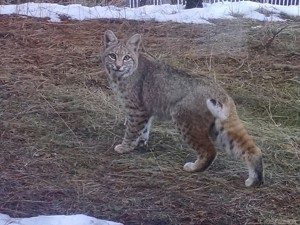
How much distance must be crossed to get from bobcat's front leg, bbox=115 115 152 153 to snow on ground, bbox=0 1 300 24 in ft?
16.5

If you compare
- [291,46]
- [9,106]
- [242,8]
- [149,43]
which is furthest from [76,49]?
[242,8]

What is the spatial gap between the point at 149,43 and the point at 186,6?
369 cm

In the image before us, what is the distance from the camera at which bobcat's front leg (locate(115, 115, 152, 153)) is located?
19.0 feet

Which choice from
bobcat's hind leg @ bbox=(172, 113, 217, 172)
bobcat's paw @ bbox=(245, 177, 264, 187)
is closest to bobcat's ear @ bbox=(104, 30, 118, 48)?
bobcat's hind leg @ bbox=(172, 113, 217, 172)

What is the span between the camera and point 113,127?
6.33 metres

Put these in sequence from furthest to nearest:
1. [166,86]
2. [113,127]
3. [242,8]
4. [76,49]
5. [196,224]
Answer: [242,8] < [76,49] < [113,127] < [166,86] < [196,224]

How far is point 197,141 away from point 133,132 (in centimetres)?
71

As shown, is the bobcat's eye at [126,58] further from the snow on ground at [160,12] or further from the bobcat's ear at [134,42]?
the snow on ground at [160,12]

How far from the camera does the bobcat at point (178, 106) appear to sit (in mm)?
5195

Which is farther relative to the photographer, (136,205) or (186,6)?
(186,6)

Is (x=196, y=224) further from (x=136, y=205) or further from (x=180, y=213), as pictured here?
(x=136, y=205)

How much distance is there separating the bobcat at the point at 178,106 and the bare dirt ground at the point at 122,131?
0.19 m

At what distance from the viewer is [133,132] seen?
579 cm

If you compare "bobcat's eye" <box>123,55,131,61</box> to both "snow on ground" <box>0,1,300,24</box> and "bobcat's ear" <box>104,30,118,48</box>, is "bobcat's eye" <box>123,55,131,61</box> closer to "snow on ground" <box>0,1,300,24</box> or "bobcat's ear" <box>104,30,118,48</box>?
"bobcat's ear" <box>104,30,118,48</box>
